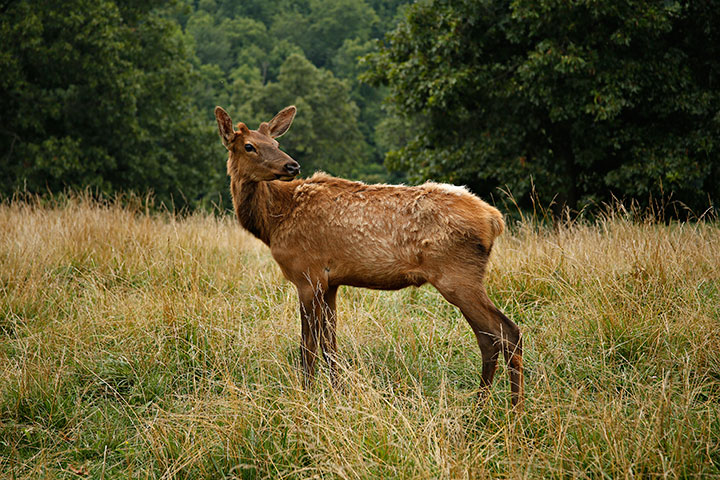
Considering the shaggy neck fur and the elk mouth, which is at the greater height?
the elk mouth

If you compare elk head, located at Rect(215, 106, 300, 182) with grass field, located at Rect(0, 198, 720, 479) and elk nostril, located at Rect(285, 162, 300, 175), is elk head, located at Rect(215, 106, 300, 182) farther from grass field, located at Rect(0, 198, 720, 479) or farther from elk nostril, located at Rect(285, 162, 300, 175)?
grass field, located at Rect(0, 198, 720, 479)

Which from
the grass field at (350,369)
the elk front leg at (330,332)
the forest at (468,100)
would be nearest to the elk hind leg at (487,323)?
the grass field at (350,369)

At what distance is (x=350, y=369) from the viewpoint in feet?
12.8

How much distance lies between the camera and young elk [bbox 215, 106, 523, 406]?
3.94 m

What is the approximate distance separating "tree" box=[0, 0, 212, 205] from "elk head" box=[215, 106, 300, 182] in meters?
11.3

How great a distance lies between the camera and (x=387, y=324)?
5.23 metres

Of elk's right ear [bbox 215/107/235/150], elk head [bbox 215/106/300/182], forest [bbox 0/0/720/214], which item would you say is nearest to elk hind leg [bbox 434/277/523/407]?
elk head [bbox 215/106/300/182]

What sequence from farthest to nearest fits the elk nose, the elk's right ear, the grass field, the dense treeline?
the dense treeline → the elk's right ear → the elk nose → the grass field

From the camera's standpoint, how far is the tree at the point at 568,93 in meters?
11.0

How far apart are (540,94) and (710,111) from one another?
10.9ft

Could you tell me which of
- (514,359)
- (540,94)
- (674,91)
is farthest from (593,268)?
(674,91)

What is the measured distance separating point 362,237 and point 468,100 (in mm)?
10224

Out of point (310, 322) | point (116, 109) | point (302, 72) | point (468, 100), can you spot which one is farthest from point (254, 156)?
point (302, 72)

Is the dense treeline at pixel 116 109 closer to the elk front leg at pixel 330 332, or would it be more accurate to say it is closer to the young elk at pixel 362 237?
the young elk at pixel 362 237
